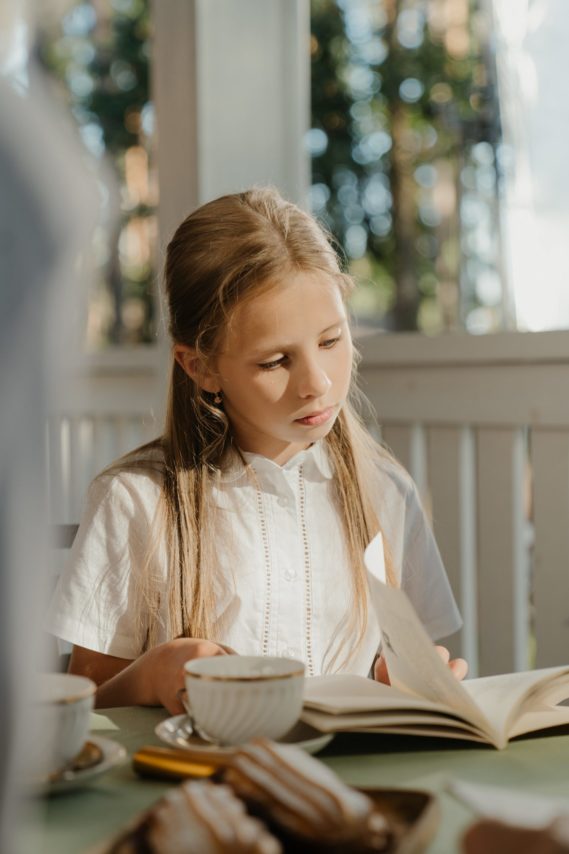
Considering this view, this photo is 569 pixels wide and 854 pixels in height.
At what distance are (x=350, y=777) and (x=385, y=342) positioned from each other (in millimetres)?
1384

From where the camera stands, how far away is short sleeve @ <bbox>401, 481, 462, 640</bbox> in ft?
4.70

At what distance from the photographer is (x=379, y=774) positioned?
0.75 meters

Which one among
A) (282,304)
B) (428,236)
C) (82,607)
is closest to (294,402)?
(282,304)

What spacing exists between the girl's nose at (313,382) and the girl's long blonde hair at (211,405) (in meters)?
0.12

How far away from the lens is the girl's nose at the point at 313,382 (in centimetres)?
120

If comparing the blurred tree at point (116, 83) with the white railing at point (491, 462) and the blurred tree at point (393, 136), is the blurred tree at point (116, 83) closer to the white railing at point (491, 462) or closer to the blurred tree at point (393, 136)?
the blurred tree at point (393, 136)

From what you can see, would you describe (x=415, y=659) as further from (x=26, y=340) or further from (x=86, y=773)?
(x=26, y=340)

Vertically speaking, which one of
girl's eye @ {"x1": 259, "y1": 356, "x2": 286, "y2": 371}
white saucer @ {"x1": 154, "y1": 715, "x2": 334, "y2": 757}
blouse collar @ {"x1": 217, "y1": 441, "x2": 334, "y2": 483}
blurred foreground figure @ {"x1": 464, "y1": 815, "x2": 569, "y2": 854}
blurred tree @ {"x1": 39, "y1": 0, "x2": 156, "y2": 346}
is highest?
blurred tree @ {"x1": 39, "y1": 0, "x2": 156, "y2": 346}

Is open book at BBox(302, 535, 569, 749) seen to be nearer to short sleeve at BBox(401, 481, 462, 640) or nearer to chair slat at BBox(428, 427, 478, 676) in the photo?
short sleeve at BBox(401, 481, 462, 640)

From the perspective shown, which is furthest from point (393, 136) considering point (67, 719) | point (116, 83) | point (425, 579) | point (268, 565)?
point (67, 719)

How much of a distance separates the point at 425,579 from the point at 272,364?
0.40m

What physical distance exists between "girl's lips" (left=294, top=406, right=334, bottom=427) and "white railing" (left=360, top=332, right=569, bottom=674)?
0.58 meters

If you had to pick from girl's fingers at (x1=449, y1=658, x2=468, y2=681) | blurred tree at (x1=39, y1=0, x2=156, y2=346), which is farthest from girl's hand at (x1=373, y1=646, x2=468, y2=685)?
blurred tree at (x1=39, y1=0, x2=156, y2=346)

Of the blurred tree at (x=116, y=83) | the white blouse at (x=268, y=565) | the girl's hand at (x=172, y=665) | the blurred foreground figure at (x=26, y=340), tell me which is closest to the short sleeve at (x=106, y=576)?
the white blouse at (x=268, y=565)
